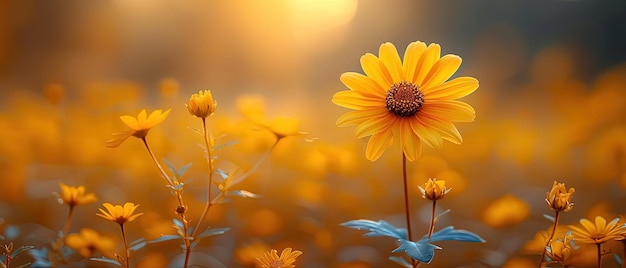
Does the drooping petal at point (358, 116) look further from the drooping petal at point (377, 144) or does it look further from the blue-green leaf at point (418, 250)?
the blue-green leaf at point (418, 250)

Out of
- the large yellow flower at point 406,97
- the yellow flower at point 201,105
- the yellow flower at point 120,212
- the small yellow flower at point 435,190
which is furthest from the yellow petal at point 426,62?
the yellow flower at point 120,212

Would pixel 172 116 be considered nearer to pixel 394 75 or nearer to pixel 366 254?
pixel 366 254

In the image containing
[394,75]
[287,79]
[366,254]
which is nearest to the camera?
[394,75]

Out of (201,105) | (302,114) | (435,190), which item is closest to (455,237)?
(435,190)

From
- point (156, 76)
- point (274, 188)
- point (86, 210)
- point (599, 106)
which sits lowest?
point (86, 210)

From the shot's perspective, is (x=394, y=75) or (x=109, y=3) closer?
(x=394, y=75)

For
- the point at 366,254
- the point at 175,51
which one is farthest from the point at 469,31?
the point at 175,51

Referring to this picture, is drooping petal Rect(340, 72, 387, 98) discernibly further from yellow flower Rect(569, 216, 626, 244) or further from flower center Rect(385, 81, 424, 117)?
yellow flower Rect(569, 216, 626, 244)
